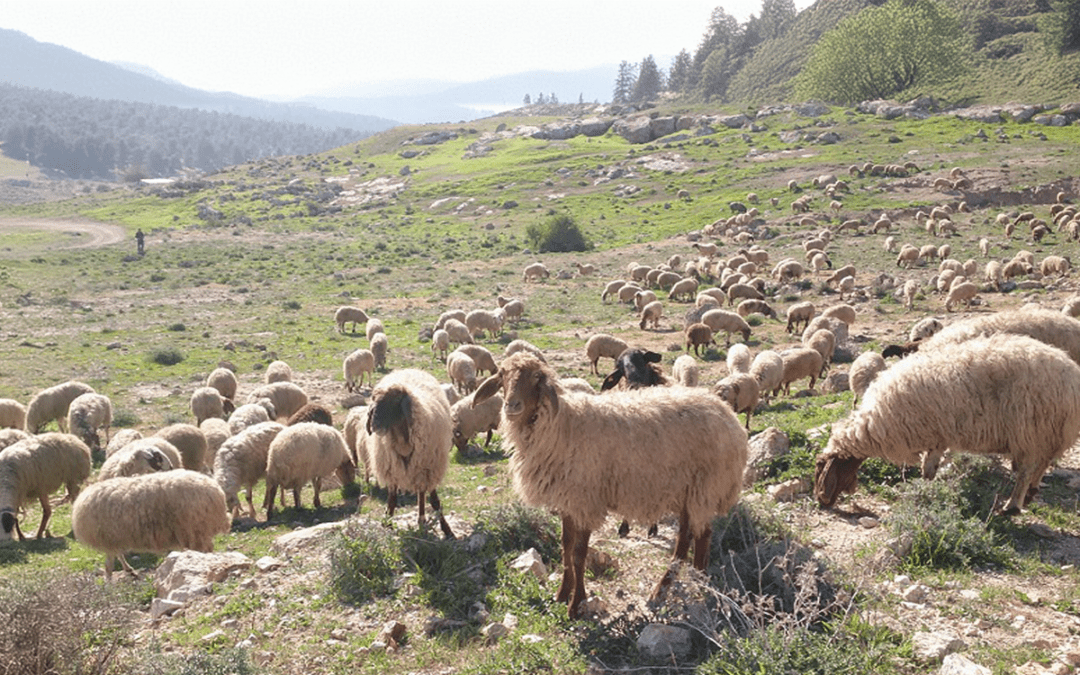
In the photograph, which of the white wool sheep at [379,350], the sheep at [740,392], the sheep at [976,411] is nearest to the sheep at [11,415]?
the white wool sheep at [379,350]

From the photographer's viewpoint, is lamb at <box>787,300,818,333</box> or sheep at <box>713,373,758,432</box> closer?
sheep at <box>713,373,758,432</box>

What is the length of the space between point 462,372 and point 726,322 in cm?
906

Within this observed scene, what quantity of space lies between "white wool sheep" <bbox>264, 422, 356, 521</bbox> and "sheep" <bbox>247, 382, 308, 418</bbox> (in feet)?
16.1

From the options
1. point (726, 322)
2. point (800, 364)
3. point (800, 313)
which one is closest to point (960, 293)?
point (800, 313)

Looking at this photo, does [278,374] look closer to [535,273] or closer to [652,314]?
[652,314]

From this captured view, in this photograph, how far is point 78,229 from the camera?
7375 centimetres

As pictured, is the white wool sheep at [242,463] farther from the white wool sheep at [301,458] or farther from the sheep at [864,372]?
the sheep at [864,372]

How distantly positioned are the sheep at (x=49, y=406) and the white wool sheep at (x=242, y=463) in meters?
7.49

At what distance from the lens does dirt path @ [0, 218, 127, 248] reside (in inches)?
2504

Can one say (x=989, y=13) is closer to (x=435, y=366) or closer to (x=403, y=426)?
(x=435, y=366)

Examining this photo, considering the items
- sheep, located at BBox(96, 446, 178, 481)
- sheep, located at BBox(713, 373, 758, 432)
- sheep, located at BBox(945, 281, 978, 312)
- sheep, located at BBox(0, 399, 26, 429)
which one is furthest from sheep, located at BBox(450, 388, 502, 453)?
sheep, located at BBox(945, 281, 978, 312)

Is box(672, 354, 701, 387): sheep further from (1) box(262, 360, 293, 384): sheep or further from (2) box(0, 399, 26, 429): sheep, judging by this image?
(2) box(0, 399, 26, 429): sheep

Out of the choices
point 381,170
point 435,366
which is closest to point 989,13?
point 381,170

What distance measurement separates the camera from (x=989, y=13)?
8700cm
